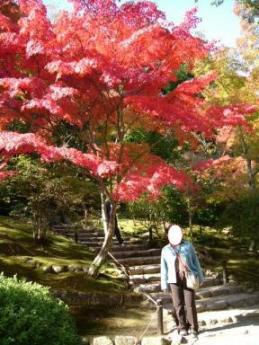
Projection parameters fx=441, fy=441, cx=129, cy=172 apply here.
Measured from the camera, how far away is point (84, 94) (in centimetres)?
1057

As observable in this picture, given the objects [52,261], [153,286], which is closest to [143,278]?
[153,286]

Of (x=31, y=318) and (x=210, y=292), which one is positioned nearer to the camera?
(x=31, y=318)

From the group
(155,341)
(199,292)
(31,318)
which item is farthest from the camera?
(199,292)

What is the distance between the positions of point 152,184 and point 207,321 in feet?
10.1

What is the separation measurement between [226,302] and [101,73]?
243 inches

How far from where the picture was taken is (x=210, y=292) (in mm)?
11383

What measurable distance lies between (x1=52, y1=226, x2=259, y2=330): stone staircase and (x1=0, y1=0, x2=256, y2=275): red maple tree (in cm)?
251

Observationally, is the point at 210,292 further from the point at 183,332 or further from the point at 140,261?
the point at 183,332

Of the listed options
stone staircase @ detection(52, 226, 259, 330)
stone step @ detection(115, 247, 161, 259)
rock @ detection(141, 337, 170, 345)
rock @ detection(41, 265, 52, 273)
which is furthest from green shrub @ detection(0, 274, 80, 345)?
stone step @ detection(115, 247, 161, 259)

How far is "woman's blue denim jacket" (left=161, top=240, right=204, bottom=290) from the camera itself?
281 inches

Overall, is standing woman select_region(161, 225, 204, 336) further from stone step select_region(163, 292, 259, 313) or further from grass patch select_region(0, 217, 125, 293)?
grass patch select_region(0, 217, 125, 293)

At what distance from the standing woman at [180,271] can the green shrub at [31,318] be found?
1.90 metres

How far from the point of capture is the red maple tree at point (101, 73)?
9.30 meters

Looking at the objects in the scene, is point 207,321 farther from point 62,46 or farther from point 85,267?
point 62,46
